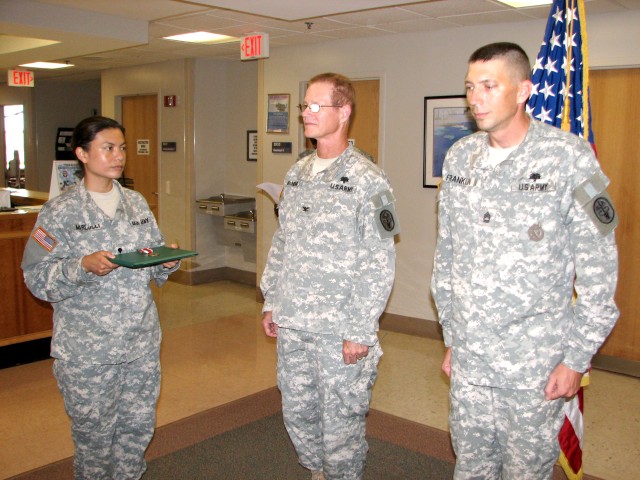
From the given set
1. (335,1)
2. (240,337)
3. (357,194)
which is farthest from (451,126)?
(357,194)

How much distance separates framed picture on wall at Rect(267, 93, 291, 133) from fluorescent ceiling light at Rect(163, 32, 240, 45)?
704 millimetres

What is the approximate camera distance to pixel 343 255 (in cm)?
250

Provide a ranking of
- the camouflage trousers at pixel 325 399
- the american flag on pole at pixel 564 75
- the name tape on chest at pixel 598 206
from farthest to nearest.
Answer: the american flag on pole at pixel 564 75, the camouflage trousers at pixel 325 399, the name tape on chest at pixel 598 206

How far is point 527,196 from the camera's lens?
76.5 inches

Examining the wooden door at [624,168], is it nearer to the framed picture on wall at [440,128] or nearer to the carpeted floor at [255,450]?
the framed picture on wall at [440,128]

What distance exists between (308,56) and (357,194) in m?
4.08

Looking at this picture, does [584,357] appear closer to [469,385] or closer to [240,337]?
[469,385]

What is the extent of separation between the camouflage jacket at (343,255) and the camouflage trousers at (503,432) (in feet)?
1.67

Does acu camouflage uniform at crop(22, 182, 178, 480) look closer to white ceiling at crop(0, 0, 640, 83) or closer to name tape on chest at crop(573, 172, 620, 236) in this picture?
name tape on chest at crop(573, 172, 620, 236)

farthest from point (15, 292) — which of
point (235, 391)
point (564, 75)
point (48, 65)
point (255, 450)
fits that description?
point (48, 65)

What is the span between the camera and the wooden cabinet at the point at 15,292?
4539 mm

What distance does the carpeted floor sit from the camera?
3.04 meters

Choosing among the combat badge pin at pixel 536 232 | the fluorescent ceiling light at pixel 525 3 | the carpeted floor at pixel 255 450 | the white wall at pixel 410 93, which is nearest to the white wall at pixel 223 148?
the white wall at pixel 410 93

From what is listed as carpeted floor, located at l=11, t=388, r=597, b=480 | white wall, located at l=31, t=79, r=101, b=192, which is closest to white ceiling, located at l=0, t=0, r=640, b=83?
carpeted floor, located at l=11, t=388, r=597, b=480
